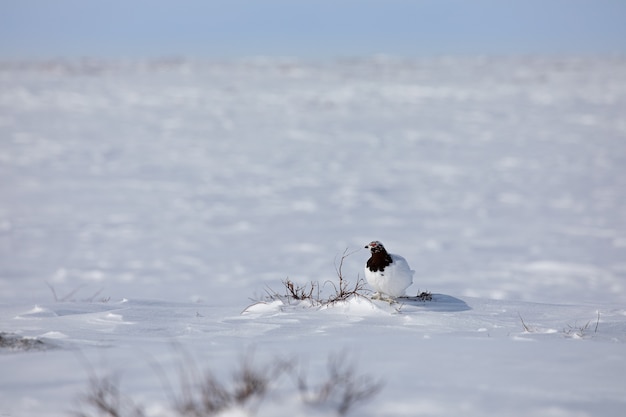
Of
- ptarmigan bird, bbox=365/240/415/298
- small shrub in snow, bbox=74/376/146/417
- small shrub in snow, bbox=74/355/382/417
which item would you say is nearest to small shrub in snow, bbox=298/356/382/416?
small shrub in snow, bbox=74/355/382/417

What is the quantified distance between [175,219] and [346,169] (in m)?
5.21

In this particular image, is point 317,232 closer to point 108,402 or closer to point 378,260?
point 378,260

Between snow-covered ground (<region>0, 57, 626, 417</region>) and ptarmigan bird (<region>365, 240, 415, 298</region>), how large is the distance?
0.14 metres

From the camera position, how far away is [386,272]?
4.16 metres

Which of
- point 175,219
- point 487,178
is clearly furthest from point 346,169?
point 175,219

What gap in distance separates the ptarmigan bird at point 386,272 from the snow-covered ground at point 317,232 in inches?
5.5

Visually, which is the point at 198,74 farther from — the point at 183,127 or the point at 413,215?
the point at 413,215

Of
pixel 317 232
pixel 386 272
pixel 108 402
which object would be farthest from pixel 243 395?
pixel 317 232

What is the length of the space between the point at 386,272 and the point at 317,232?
9.43 m

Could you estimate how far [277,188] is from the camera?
53.5 feet

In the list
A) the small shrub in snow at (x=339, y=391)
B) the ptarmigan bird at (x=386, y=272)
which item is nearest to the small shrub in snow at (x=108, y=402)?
the small shrub in snow at (x=339, y=391)

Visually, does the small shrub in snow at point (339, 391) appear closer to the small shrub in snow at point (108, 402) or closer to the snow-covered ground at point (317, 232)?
the snow-covered ground at point (317, 232)

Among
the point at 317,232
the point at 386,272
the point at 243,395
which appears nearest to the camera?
the point at 243,395

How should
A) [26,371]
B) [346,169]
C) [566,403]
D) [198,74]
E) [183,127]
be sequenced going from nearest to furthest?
[566,403] < [26,371] < [346,169] < [183,127] < [198,74]
